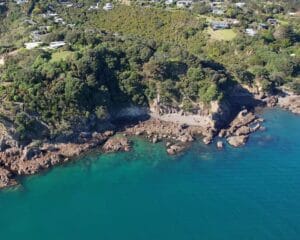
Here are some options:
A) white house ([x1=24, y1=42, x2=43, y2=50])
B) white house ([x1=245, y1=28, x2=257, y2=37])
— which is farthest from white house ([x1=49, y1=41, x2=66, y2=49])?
white house ([x1=245, y1=28, x2=257, y2=37])


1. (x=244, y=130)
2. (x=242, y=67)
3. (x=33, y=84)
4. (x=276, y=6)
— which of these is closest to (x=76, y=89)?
(x=33, y=84)

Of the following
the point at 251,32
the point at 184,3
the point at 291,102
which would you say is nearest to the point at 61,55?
the point at 291,102

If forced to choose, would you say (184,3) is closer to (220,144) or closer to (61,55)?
(61,55)

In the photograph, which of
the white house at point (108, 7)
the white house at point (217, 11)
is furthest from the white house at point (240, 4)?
the white house at point (108, 7)

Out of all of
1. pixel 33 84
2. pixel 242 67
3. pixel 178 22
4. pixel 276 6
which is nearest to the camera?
pixel 33 84

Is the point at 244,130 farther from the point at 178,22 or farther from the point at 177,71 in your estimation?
the point at 178,22

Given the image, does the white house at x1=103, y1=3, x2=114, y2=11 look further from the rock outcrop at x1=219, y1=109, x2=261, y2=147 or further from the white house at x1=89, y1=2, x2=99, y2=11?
the rock outcrop at x1=219, y1=109, x2=261, y2=147

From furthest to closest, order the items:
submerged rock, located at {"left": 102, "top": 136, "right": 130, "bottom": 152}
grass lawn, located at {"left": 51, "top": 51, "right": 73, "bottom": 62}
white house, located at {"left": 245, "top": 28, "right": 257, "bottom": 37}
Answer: white house, located at {"left": 245, "top": 28, "right": 257, "bottom": 37}
grass lawn, located at {"left": 51, "top": 51, "right": 73, "bottom": 62}
submerged rock, located at {"left": 102, "top": 136, "right": 130, "bottom": 152}
